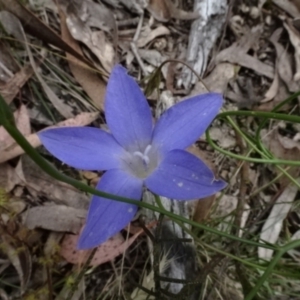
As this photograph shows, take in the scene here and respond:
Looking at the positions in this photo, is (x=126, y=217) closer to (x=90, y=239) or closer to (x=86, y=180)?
(x=90, y=239)

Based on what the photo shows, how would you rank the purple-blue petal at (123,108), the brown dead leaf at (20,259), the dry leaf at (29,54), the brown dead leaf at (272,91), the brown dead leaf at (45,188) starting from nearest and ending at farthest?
the purple-blue petal at (123,108) → the brown dead leaf at (20,259) → the brown dead leaf at (45,188) → the dry leaf at (29,54) → the brown dead leaf at (272,91)

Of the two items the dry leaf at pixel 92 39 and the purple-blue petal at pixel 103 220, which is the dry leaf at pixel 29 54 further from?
the purple-blue petal at pixel 103 220

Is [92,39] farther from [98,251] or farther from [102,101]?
[98,251]

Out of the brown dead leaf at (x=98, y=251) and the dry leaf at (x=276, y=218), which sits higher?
the brown dead leaf at (x=98, y=251)

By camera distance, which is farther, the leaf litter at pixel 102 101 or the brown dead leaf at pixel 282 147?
the brown dead leaf at pixel 282 147

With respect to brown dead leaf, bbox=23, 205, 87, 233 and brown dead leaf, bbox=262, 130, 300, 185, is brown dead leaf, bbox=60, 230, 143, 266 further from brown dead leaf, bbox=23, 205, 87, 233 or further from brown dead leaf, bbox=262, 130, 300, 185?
brown dead leaf, bbox=262, 130, 300, 185

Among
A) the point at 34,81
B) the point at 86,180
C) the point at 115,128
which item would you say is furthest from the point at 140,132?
the point at 34,81

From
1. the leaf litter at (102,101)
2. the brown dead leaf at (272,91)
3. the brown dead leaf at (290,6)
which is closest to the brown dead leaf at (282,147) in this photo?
the leaf litter at (102,101)
